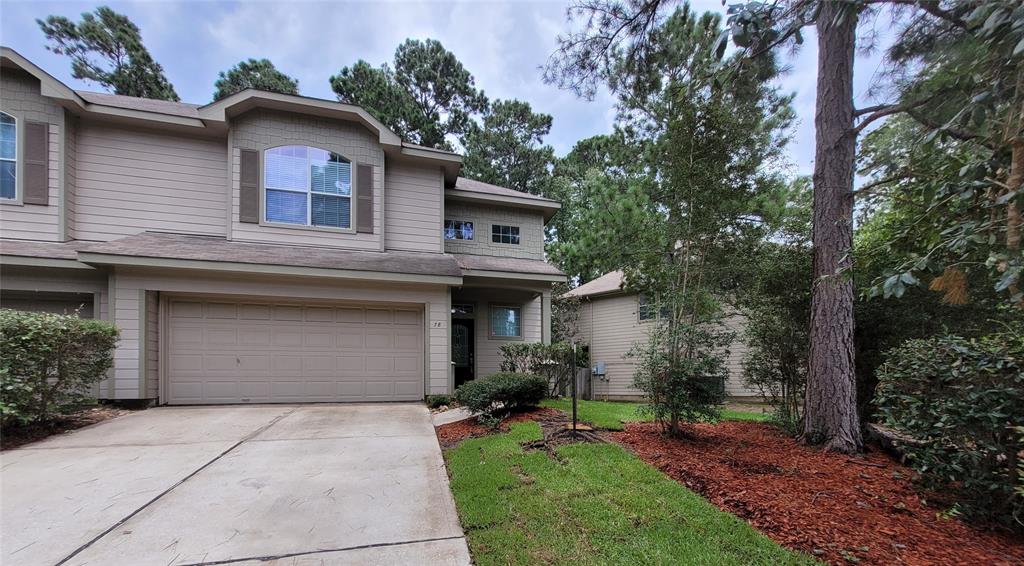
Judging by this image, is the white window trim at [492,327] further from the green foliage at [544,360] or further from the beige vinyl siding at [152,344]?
the beige vinyl siding at [152,344]

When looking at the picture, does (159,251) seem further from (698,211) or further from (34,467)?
(698,211)

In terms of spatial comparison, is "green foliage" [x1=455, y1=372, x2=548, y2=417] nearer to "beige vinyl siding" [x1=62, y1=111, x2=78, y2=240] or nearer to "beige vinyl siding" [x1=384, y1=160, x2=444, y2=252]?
"beige vinyl siding" [x1=384, y1=160, x2=444, y2=252]

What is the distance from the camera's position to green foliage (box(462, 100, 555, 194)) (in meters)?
23.4

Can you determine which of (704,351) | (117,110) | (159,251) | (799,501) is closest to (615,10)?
(704,351)

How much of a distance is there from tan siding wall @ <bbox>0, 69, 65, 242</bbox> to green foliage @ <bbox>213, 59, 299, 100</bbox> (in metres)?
14.5

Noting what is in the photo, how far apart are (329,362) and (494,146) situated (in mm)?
17919

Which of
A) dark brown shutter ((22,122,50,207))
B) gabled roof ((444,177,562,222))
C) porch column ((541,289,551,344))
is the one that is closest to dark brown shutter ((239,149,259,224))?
dark brown shutter ((22,122,50,207))

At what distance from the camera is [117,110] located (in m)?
8.09

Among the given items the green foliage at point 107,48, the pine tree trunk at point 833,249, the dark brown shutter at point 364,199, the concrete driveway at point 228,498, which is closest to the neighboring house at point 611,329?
the dark brown shutter at point 364,199

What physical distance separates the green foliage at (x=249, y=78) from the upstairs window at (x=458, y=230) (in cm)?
1599

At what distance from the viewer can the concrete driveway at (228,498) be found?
2719mm

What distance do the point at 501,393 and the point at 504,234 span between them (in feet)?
19.6

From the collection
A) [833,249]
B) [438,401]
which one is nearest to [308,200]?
[438,401]

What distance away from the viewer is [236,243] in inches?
329
